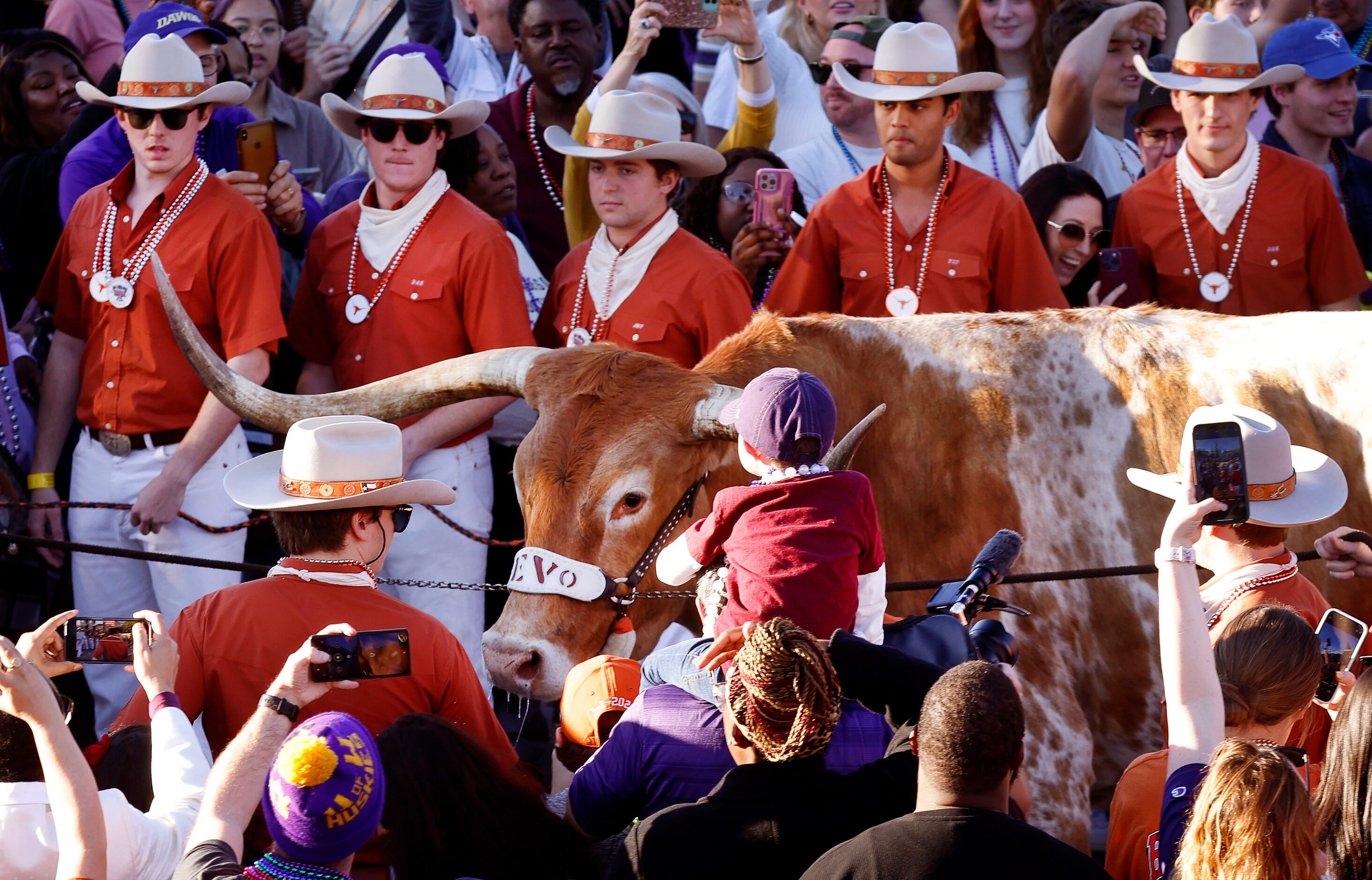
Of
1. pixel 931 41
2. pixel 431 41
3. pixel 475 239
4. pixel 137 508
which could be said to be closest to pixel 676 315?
pixel 475 239

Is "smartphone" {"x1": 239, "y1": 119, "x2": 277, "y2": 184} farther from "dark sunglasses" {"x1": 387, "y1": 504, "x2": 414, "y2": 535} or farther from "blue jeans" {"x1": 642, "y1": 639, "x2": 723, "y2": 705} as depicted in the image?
"blue jeans" {"x1": 642, "y1": 639, "x2": 723, "y2": 705}

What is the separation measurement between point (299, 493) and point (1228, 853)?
7.88 ft

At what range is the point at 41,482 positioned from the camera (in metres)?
6.16

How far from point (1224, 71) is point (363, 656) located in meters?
4.88

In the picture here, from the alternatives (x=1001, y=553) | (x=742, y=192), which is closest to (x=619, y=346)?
(x=742, y=192)

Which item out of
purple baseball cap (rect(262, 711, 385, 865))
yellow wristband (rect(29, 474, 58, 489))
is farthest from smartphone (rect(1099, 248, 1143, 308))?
→ purple baseball cap (rect(262, 711, 385, 865))

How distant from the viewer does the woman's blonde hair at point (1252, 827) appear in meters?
2.55

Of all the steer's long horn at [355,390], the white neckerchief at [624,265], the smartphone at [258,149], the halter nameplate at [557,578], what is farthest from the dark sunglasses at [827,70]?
the halter nameplate at [557,578]

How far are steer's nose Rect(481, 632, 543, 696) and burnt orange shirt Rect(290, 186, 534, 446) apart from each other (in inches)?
68.1

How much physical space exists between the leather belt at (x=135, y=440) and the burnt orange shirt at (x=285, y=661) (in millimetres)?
2461

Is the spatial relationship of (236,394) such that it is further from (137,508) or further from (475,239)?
(475,239)

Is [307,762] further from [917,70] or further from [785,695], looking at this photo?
[917,70]

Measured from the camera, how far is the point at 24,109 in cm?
708

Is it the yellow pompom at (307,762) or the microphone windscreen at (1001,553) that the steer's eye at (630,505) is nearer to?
the microphone windscreen at (1001,553)
